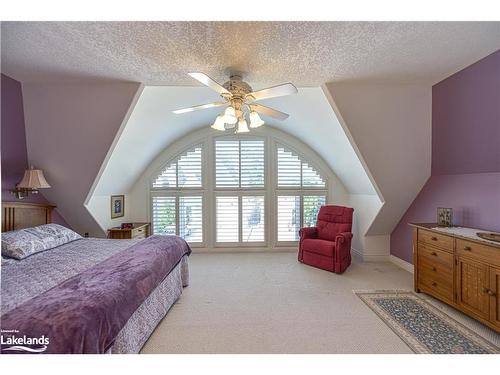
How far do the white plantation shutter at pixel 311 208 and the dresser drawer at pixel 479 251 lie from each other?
2.71m

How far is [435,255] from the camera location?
2785 millimetres

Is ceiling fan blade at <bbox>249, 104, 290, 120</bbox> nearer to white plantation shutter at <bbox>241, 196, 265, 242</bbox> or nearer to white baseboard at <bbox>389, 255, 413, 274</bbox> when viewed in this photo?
white plantation shutter at <bbox>241, 196, 265, 242</bbox>

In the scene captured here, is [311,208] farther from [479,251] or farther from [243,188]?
[479,251]

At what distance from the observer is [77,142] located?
3.18m

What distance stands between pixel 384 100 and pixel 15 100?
14.5 ft

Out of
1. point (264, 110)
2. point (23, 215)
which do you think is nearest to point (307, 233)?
point (264, 110)

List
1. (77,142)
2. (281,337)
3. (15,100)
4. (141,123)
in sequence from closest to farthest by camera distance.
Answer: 1. (281,337)
2. (15,100)
3. (77,142)
4. (141,123)

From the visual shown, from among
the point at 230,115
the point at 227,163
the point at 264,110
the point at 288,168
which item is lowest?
the point at 288,168

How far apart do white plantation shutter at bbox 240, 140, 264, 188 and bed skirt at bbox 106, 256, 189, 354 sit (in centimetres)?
246

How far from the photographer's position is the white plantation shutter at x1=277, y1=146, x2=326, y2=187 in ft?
16.6

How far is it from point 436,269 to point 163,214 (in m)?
4.54
